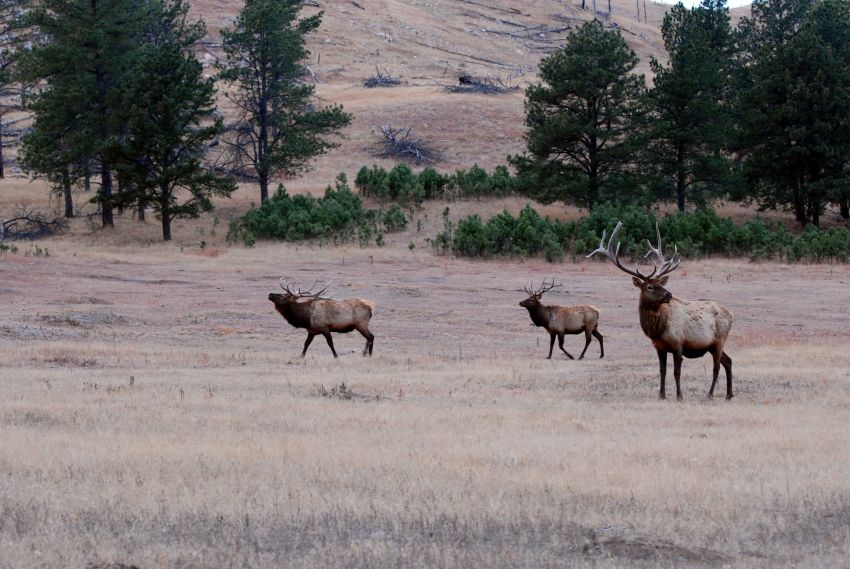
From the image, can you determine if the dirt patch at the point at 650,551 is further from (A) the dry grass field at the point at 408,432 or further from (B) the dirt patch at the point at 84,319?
(B) the dirt patch at the point at 84,319

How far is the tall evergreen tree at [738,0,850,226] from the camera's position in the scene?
150ft

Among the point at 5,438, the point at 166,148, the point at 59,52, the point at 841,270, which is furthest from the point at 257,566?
the point at 59,52

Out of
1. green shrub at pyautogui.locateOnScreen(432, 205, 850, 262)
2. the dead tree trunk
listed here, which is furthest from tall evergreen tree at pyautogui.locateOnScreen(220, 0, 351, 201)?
green shrub at pyautogui.locateOnScreen(432, 205, 850, 262)

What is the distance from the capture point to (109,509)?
8344 mm

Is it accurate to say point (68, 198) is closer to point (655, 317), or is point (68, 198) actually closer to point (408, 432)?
point (655, 317)

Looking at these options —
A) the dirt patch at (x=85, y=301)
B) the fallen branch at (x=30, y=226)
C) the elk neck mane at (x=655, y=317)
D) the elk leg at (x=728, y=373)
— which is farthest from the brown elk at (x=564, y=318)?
the fallen branch at (x=30, y=226)

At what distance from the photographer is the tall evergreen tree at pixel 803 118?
45.7 m

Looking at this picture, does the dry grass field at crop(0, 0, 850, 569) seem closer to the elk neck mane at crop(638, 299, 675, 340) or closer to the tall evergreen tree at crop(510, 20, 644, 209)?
the elk neck mane at crop(638, 299, 675, 340)

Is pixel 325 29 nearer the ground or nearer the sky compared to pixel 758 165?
nearer the sky

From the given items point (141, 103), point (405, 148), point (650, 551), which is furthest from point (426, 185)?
point (650, 551)

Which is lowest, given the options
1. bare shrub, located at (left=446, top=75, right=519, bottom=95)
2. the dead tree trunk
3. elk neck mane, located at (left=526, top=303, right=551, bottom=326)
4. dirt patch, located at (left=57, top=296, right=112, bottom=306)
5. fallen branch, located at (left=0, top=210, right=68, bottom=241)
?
dirt patch, located at (left=57, top=296, right=112, bottom=306)

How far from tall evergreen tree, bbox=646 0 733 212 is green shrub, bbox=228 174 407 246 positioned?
11.5 metres

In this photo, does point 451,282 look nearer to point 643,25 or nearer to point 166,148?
A: point 166,148

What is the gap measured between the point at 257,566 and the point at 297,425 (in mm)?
5865
